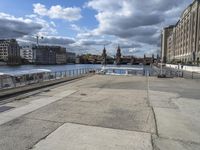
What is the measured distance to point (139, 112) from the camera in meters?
9.48

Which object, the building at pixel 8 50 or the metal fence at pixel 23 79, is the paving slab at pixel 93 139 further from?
the building at pixel 8 50

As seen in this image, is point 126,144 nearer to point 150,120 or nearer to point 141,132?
point 141,132

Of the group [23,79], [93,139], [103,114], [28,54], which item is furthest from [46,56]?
[93,139]

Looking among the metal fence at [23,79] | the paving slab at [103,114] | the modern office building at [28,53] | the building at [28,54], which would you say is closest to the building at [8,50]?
the modern office building at [28,53]

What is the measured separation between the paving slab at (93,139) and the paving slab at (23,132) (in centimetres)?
28

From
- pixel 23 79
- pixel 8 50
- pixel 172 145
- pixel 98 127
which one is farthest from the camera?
pixel 8 50

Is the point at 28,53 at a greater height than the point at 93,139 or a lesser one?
greater

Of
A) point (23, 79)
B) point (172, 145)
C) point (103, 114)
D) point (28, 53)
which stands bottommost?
point (172, 145)

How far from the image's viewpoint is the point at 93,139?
6086mm

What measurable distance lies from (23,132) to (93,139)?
220 cm

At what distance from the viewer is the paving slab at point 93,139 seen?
18.2ft

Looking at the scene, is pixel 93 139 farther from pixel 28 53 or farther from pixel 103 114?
pixel 28 53

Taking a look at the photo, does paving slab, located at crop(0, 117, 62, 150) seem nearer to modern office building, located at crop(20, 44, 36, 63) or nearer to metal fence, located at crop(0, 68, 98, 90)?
metal fence, located at crop(0, 68, 98, 90)

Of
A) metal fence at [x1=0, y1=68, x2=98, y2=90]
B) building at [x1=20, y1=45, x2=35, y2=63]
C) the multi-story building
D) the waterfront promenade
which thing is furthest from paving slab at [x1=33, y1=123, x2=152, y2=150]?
building at [x1=20, y1=45, x2=35, y2=63]
